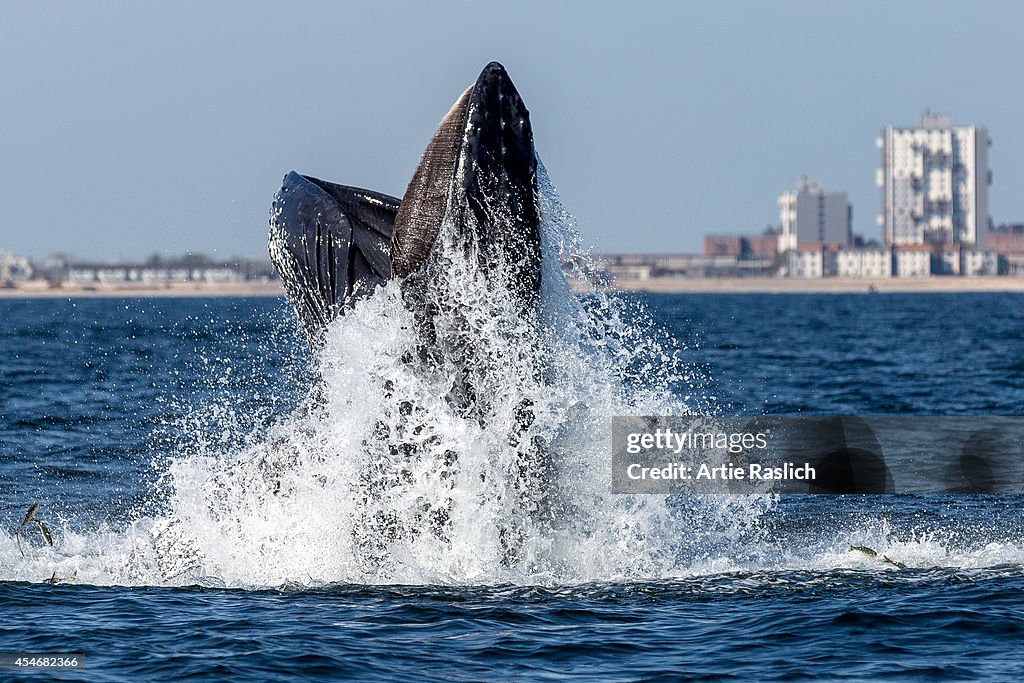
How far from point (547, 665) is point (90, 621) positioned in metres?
3.46

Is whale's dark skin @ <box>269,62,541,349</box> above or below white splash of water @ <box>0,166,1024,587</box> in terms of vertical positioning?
above

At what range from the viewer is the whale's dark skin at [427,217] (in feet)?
31.6

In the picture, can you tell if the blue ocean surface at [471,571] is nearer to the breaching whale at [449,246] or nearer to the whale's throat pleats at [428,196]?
the breaching whale at [449,246]

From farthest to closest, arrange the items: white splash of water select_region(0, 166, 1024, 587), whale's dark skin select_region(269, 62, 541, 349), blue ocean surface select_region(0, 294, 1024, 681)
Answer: white splash of water select_region(0, 166, 1024, 587), blue ocean surface select_region(0, 294, 1024, 681), whale's dark skin select_region(269, 62, 541, 349)

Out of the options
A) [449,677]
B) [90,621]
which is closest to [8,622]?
[90,621]

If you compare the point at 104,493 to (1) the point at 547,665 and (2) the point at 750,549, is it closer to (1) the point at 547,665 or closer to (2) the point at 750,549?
(2) the point at 750,549

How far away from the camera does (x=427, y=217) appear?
9.89 metres

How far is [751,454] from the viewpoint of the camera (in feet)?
68.7

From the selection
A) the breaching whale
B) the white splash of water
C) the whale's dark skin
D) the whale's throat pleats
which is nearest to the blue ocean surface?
the white splash of water

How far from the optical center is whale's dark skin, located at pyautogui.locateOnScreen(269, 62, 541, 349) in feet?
31.6

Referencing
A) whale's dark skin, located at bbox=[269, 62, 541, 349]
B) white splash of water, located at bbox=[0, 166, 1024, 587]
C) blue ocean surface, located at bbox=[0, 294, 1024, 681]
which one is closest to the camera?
whale's dark skin, located at bbox=[269, 62, 541, 349]

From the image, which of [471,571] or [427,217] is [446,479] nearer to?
[471,571]

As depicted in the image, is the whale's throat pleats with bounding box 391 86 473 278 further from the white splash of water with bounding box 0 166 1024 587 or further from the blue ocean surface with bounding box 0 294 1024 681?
the blue ocean surface with bounding box 0 294 1024 681

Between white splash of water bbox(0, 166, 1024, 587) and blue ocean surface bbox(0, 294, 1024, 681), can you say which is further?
white splash of water bbox(0, 166, 1024, 587)
